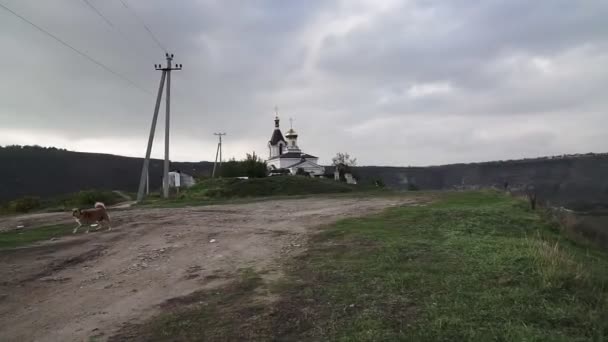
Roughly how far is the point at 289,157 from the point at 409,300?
60.9m

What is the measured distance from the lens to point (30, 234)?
11.1 metres

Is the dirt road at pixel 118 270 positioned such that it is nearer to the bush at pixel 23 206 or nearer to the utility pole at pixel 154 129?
the utility pole at pixel 154 129

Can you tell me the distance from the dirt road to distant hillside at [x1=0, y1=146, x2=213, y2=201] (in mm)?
55811

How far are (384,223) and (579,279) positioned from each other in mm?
5788

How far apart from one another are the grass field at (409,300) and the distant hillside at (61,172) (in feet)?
197

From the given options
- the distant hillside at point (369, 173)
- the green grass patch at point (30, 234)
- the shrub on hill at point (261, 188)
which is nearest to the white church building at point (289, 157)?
the distant hillside at point (369, 173)

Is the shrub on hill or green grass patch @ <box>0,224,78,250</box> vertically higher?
the shrub on hill

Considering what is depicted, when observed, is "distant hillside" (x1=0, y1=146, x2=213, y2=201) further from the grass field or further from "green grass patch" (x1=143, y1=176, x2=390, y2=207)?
the grass field

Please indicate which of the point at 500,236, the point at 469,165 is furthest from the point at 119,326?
the point at 469,165

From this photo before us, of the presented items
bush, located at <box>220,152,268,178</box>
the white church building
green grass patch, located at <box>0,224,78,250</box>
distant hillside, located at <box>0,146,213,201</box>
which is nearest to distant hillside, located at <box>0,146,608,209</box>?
distant hillside, located at <box>0,146,213,201</box>

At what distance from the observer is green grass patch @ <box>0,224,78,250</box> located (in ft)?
31.1

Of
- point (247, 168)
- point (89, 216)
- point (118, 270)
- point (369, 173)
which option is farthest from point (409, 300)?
point (369, 173)

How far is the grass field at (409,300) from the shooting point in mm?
3877

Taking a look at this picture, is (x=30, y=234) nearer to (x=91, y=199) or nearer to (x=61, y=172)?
(x=91, y=199)
